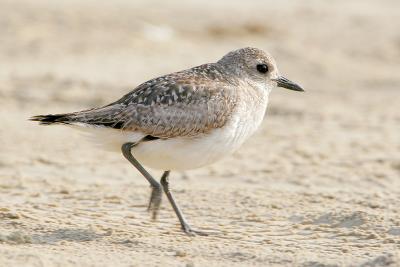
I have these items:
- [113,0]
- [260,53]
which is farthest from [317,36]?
[260,53]

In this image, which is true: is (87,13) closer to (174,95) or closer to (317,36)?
(317,36)

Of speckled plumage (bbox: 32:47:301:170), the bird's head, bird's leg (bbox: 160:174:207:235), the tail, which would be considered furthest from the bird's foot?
the bird's head

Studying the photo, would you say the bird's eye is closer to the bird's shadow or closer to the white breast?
the white breast

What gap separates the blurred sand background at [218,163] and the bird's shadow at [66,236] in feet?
0.05

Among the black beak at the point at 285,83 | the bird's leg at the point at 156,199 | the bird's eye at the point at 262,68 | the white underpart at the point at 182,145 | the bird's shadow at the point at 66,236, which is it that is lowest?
the bird's shadow at the point at 66,236

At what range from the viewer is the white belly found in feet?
21.9

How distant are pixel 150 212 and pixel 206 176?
4.79 feet

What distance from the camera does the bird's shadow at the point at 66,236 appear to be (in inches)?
252

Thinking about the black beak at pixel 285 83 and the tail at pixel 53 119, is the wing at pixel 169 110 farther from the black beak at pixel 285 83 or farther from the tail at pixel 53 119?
the black beak at pixel 285 83

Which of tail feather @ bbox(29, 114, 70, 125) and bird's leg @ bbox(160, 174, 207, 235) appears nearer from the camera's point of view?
tail feather @ bbox(29, 114, 70, 125)

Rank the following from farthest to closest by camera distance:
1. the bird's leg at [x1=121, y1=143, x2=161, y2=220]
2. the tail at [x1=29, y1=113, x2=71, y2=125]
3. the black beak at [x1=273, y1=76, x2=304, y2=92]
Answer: the black beak at [x1=273, y1=76, x2=304, y2=92] < the bird's leg at [x1=121, y1=143, x2=161, y2=220] < the tail at [x1=29, y1=113, x2=71, y2=125]

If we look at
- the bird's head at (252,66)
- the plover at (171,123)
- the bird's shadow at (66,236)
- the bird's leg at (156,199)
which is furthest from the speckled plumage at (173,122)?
the bird's shadow at (66,236)

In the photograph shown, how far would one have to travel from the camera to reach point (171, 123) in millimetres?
6680

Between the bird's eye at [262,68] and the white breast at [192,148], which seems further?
the bird's eye at [262,68]
